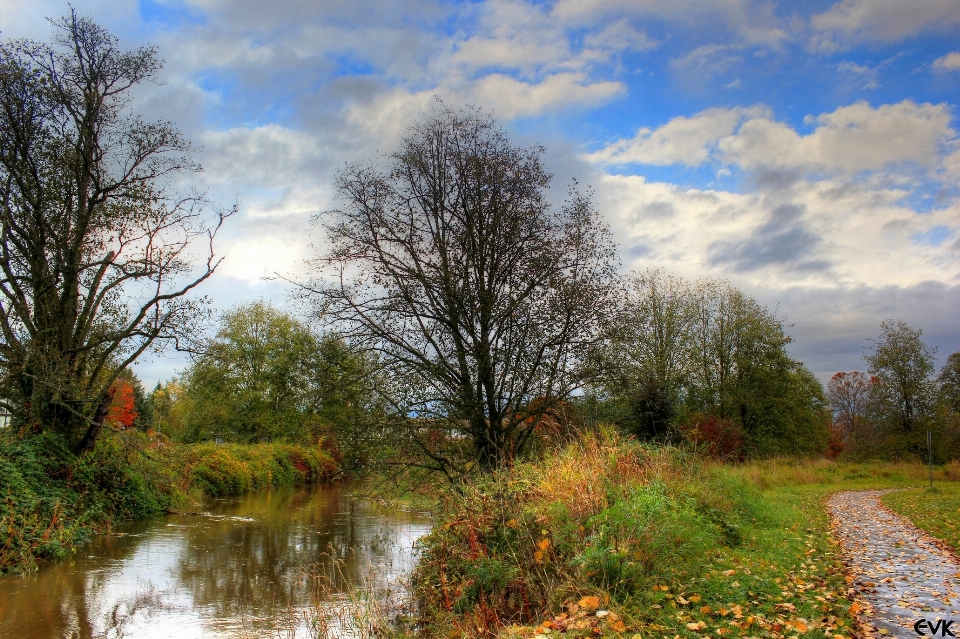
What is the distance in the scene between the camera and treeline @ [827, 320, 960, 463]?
3581 cm

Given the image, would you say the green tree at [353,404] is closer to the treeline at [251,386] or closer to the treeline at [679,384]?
the treeline at [679,384]

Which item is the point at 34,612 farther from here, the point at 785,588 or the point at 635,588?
the point at 785,588

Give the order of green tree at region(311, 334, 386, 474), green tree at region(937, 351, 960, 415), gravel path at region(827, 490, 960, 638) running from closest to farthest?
gravel path at region(827, 490, 960, 638) → green tree at region(311, 334, 386, 474) → green tree at region(937, 351, 960, 415)

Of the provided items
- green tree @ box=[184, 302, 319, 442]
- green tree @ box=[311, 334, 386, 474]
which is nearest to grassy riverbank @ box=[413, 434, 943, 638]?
green tree @ box=[311, 334, 386, 474]

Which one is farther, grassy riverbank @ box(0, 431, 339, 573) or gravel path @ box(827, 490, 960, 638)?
grassy riverbank @ box(0, 431, 339, 573)

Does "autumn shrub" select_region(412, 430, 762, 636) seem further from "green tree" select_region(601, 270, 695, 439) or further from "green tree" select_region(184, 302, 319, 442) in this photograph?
"green tree" select_region(184, 302, 319, 442)

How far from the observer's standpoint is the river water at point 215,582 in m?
8.01

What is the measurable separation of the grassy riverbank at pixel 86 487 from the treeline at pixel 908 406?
3734 cm

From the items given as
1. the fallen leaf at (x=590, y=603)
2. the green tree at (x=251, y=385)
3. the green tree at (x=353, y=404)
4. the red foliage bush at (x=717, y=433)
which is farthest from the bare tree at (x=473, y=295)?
the green tree at (x=251, y=385)

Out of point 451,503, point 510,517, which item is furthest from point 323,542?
point 510,517

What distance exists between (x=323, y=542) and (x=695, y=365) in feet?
101

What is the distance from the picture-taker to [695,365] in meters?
A: 39.7

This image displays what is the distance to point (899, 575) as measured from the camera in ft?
23.5

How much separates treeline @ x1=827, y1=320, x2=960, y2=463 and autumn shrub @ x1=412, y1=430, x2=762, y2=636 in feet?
112
